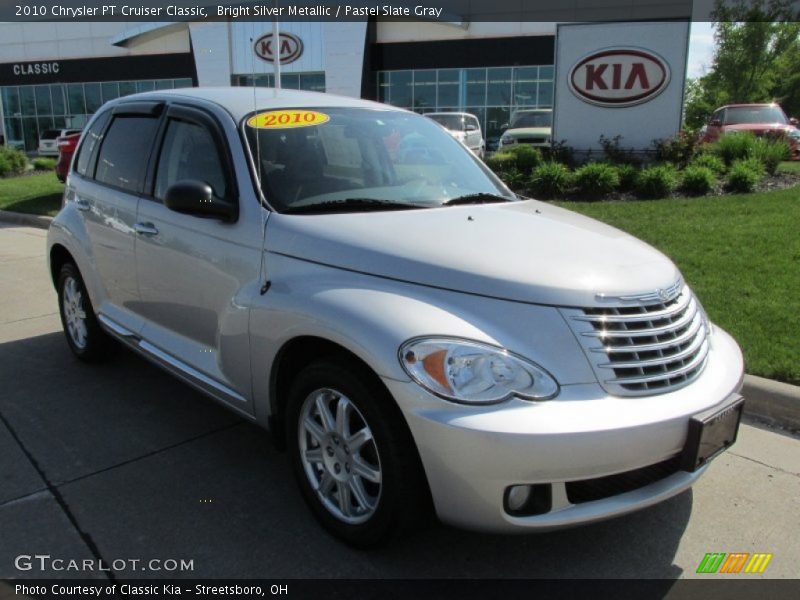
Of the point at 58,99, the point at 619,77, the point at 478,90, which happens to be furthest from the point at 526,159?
the point at 58,99

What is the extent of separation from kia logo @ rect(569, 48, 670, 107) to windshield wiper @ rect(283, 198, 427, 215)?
1113 cm

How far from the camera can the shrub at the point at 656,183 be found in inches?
401

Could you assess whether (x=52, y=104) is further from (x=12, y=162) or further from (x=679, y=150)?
(x=679, y=150)

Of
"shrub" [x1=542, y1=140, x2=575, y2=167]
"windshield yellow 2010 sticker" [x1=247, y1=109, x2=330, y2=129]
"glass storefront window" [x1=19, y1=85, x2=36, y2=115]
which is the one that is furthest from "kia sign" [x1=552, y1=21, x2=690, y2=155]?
"glass storefront window" [x1=19, y1=85, x2=36, y2=115]

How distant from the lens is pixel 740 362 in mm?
3104

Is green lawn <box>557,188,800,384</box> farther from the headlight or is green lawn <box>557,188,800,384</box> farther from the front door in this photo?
the front door

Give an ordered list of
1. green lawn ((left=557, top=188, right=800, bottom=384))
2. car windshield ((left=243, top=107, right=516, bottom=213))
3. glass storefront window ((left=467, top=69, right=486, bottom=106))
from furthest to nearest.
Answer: glass storefront window ((left=467, top=69, right=486, bottom=106))
green lawn ((left=557, top=188, right=800, bottom=384))
car windshield ((left=243, top=107, right=516, bottom=213))

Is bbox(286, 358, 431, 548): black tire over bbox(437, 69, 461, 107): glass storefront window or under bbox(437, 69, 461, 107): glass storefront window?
under

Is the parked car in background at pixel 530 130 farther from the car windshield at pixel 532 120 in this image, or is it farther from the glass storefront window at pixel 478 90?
the glass storefront window at pixel 478 90

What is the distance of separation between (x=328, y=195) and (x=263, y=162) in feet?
1.18

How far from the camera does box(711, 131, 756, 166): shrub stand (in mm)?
11719

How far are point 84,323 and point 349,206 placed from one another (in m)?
2.68

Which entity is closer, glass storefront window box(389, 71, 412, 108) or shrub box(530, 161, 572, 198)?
shrub box(530, 161, 572, 198)

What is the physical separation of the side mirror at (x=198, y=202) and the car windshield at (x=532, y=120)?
18.6 meters
